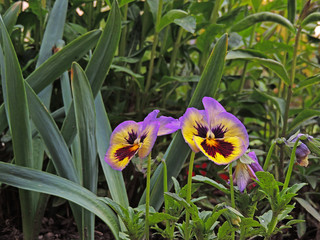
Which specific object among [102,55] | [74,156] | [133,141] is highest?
[102,55]

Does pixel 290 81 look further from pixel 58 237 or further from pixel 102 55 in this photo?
pixel 58 237

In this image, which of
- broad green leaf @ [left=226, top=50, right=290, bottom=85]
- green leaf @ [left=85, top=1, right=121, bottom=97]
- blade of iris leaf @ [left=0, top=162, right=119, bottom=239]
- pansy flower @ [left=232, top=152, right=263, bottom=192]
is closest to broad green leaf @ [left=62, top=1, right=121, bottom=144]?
green leaf @ [left=85, top=1, right=121, bottom=97]

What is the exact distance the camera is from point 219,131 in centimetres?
65

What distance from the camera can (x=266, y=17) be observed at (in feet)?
3.55

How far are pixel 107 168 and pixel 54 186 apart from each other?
5.6 inches

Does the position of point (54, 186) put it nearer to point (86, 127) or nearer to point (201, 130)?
point (86, 127)

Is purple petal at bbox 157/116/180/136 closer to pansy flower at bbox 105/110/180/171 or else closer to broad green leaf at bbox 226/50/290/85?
pansy flower at bbox 105/110/180/171

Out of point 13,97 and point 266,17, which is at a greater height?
point 266,17

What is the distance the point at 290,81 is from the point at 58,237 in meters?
0.68

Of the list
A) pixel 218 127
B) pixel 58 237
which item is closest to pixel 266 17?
pixel 218 127

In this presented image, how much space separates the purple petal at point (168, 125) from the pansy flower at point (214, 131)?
0.09 ft

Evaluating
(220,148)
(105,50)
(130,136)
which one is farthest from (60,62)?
(220,148)

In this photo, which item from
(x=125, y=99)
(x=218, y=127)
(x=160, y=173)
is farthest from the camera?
(x=125, y=99)

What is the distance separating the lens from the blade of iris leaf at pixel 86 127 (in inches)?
32.4
